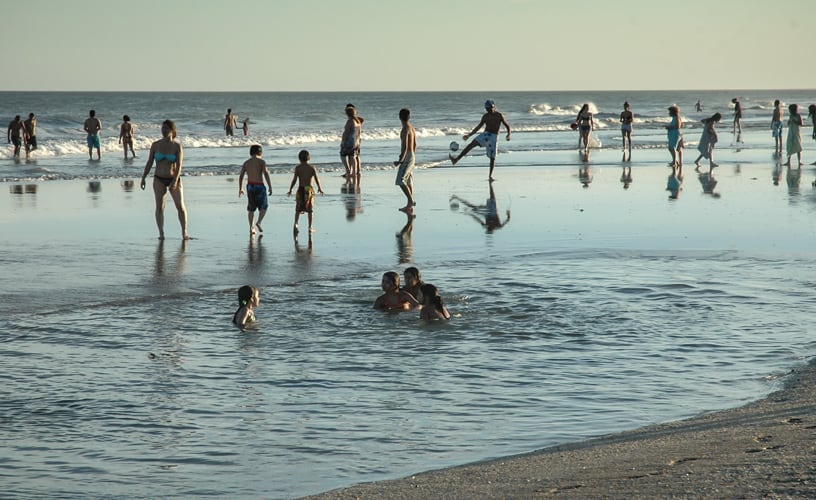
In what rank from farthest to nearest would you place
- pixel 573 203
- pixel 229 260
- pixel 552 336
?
1. pixel 573 203
2. pixel 229 260
3. pixel 552 336

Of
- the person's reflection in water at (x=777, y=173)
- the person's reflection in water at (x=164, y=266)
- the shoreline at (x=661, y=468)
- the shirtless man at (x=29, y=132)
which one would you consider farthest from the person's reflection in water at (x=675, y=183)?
the shirtless man at (x=29, y=132)

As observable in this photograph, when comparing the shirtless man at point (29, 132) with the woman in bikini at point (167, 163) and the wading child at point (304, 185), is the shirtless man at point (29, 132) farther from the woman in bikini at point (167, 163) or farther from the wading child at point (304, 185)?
the wading child at point (304, 185)

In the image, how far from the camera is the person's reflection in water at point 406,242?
1352 centimetres

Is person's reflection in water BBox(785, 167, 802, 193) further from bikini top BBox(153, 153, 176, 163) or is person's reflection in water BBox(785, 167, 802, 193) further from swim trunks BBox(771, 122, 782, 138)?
bikini top BBox(153, 153, 176, 163)

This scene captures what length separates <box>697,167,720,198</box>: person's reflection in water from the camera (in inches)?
843

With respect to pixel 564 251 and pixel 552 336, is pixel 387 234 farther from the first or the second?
pixel 552 336

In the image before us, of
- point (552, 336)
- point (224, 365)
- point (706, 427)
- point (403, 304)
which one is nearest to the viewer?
point (706, 427)

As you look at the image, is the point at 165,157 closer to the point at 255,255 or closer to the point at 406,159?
the point at 255,255

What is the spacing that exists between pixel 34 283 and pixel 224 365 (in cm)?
471

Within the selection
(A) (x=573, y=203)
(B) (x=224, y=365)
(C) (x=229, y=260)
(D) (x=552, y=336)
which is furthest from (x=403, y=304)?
(A) (x=573, y=203)

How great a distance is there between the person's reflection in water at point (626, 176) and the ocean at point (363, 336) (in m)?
3.62

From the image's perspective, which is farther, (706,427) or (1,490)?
(706,427)

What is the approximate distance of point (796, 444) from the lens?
5195mm

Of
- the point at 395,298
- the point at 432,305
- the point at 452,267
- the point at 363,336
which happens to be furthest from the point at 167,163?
the point at 363,336
